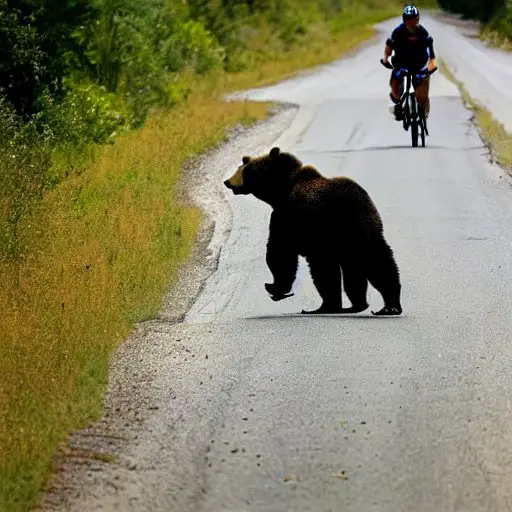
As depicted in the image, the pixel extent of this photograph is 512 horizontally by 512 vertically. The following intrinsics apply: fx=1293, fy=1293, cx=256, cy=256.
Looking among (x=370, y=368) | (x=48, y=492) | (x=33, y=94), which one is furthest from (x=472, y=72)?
(x=48, y=492)

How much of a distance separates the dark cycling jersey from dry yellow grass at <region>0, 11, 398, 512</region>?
3.84 metres

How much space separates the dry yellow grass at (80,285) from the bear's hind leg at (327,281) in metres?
1.62

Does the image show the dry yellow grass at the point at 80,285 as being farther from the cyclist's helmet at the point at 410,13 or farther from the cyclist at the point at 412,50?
the cyclist's helmet at the point at 410,13

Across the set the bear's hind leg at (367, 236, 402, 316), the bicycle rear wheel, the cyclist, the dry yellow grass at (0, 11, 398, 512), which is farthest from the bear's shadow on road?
the bicycle rear wheel

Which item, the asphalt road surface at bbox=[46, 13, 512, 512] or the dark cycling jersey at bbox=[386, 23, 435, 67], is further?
the dark cycling jersey at bbox=[386, 23, 435, 67]

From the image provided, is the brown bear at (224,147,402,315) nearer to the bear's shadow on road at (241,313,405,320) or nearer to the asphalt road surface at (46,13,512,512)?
the bear's shadow on road at (241,313,405,320)

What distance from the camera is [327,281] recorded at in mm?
10430

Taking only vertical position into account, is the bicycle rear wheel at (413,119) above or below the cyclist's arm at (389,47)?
below

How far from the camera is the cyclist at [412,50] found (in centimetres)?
1862

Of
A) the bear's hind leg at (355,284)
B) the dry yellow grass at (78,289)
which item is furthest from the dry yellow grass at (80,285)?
the bear's hind leg at (355,284)

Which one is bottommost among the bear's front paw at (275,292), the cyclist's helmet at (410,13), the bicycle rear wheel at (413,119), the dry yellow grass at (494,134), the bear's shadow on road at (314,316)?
the dry yellow grass at (494,134)

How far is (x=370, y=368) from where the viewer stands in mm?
9008

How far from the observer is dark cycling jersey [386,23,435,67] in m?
19.0

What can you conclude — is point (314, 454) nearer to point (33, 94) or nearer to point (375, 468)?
point (375, 468)
